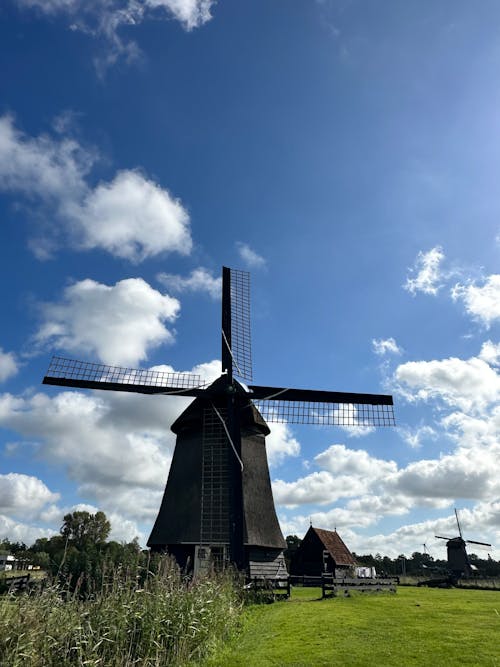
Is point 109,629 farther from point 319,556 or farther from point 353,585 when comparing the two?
point 319,556

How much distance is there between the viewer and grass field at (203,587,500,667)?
8508 millimetres

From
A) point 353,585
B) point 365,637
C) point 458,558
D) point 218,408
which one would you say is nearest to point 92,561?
point 365,637

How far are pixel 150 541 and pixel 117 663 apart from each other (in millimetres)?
15993

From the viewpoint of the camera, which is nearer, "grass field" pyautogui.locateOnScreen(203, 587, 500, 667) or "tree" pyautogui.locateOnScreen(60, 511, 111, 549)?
"grass field" pyautogui.locateOnScreen(203, 587, 500, 667)

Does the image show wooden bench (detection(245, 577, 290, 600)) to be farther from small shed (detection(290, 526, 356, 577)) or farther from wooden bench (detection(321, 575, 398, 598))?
small shed (detection(290, 526, 356, 577))

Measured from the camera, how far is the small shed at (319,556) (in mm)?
33844

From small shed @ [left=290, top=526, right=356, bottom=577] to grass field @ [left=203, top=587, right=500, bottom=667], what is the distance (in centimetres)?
1948

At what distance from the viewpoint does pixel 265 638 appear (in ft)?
34.6

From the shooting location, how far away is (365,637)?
10.3 metres

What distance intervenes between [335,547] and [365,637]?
2677 cm

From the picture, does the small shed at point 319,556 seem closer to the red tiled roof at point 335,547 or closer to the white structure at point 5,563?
the red tiled roof at point 335,547

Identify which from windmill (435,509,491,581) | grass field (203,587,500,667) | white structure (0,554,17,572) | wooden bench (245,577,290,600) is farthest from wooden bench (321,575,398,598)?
windmill (435,509,491,581)

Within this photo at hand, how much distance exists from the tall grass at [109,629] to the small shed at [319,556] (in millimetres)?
26122

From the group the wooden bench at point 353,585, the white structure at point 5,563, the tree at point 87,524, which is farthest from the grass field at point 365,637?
the tree at point 87,524
